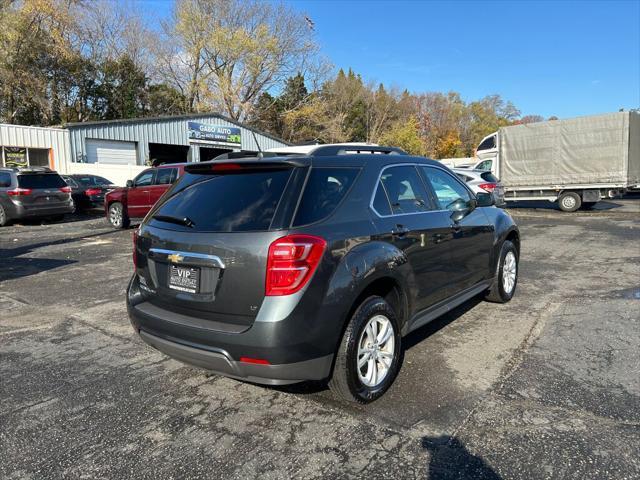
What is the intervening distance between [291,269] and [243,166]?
934 millimetres

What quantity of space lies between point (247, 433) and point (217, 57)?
41594mm

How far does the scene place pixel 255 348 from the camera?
2814mm

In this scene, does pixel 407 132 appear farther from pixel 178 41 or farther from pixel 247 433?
pixel 247 433

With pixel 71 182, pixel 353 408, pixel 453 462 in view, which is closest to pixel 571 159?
pixel 353 408

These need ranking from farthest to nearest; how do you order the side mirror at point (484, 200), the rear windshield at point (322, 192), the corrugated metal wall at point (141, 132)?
the corrugated metal wall at point (141, 132) → the side mirror at point (484, 200) → the rear windshield at point (322, 192)

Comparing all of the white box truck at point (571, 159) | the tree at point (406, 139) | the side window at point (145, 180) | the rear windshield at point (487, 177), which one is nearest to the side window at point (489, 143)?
the white box truck at point (571, 159)

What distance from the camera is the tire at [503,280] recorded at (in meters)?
5.41

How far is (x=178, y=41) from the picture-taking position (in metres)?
40.4

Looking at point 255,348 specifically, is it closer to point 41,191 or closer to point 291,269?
point 291,269

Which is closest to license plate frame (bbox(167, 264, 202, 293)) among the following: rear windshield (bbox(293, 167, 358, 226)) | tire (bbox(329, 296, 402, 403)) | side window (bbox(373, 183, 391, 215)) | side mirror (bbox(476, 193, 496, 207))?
rear windshield (bbox(293, 167, 358, 226))

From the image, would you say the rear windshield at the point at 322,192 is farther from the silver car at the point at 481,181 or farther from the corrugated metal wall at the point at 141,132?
the corrugated metal wall at the point at 141,132

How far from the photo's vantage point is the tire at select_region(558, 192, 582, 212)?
17456 mm

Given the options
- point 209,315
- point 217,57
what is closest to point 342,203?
point 209,315

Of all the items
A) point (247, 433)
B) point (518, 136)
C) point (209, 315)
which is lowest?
point (247, 433)
